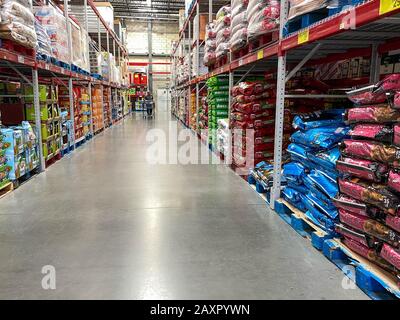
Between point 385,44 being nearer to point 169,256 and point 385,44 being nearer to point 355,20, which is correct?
point 355,20

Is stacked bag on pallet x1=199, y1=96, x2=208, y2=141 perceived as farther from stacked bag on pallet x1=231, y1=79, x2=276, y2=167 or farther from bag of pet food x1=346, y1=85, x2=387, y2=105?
bag of pet food x1=346, y1=85, x2=387, y2=105

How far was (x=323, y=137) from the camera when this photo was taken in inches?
112

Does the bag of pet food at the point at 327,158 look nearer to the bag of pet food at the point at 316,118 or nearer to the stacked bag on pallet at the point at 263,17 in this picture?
A: the bag of pet food at the point at 316,118

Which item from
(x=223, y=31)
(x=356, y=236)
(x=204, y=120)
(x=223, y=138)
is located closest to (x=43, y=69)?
(x=223, y=31)

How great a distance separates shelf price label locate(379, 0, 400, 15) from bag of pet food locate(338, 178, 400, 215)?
1026 mm

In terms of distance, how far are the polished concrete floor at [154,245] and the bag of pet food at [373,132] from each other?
969mm

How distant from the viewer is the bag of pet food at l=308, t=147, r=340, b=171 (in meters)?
2.66

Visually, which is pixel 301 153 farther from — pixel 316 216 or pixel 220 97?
pixel 220 97

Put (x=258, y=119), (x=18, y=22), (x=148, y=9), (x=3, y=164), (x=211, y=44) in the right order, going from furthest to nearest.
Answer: (x=148, y=9) < (x=211, y=44) < (x=258, y=119) < (x=18, y=22) < (x=3, y=164)

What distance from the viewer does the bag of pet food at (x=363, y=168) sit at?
83.4 inches

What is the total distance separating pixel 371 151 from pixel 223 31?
4.59 metres

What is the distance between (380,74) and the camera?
11.8 feet
